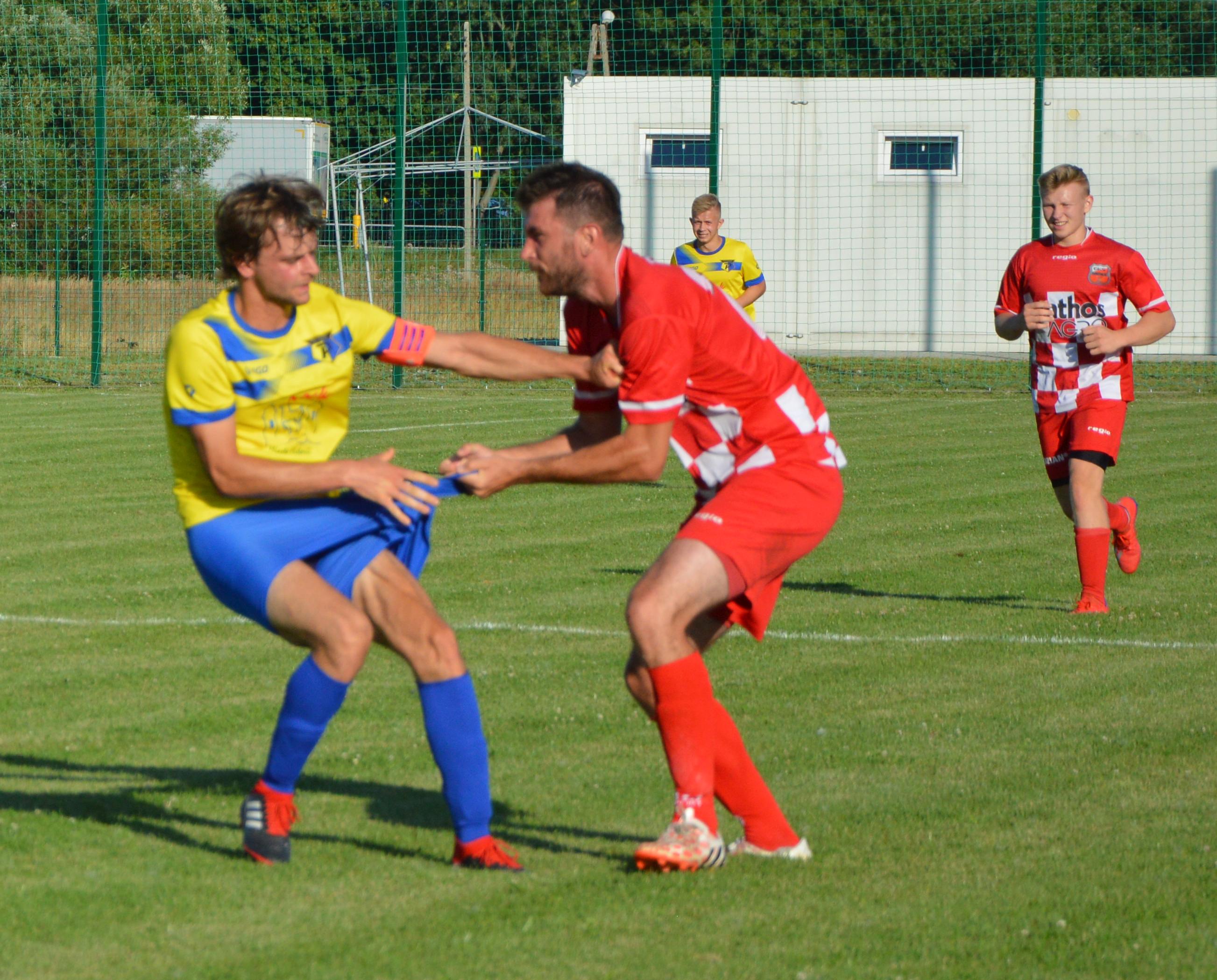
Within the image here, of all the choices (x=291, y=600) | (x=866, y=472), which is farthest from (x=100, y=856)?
(x=866, y=472)

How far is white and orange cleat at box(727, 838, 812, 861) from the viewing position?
15.8 ft

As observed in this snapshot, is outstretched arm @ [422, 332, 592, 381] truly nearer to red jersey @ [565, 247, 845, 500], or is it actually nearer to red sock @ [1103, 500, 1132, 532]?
red jersey @ [565, 247, 845, 500]

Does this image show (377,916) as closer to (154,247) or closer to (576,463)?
(576,463)

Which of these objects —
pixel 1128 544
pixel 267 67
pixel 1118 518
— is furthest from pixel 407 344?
pixel 267 67

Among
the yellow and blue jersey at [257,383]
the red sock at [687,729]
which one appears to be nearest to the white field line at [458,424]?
the yellow and blue jersey at [257,383]

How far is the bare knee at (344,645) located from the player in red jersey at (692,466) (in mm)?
512

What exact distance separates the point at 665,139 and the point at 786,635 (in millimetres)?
21055

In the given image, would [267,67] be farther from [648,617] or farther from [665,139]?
[648,617]

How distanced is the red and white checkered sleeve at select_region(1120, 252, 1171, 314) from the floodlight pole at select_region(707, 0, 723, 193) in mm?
12822

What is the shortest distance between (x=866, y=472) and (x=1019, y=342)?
13.7 m

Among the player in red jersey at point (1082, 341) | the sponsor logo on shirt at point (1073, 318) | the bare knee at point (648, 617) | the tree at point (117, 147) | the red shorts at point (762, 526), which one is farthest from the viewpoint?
the tree at point (117, 147)

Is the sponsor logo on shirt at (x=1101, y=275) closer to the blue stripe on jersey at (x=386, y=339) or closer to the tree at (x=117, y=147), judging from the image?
the blue stripe on jersey at (x=386, y=339)

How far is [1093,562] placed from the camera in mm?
8688

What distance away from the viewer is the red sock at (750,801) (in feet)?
15.6
